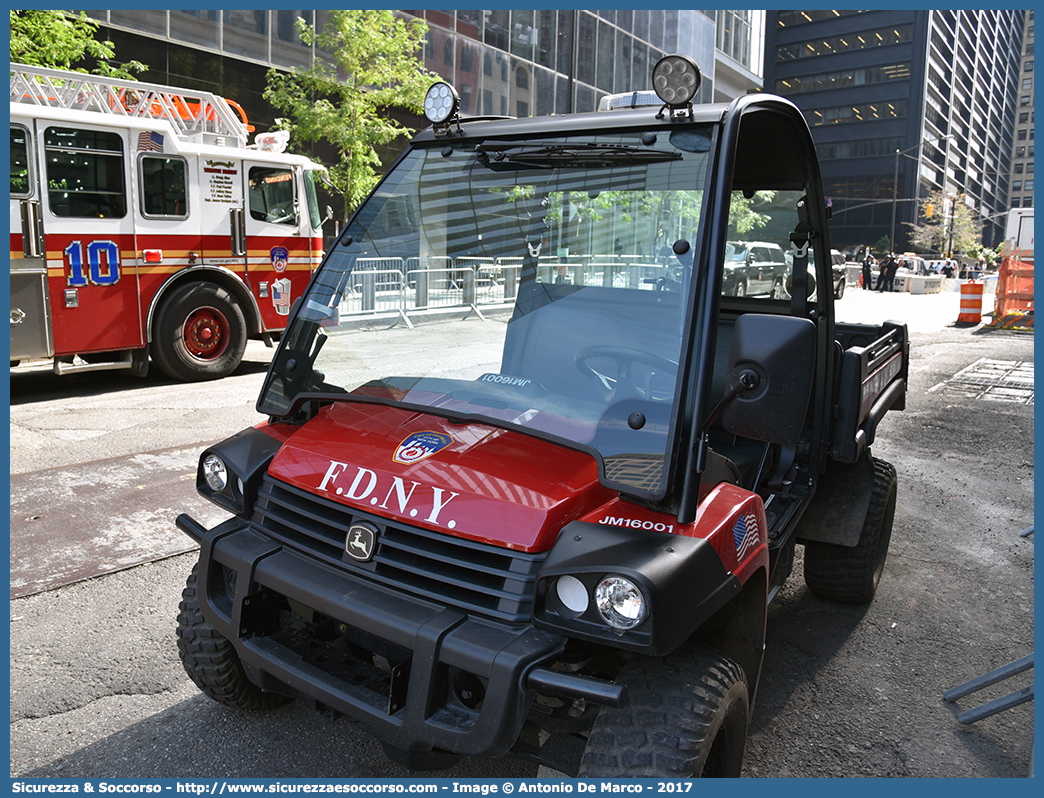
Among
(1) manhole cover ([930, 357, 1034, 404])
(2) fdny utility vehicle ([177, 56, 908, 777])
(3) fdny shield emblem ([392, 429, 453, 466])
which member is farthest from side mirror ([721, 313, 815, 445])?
(1) manhole cover ([930, 357, 1034, 404])

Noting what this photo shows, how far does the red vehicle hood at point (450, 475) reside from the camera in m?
2.17

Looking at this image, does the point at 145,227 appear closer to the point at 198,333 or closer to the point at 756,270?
the point at 198,333

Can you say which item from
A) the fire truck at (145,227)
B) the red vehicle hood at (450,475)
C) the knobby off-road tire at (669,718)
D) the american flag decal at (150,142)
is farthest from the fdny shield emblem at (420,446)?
the american flag decal at (150,142)

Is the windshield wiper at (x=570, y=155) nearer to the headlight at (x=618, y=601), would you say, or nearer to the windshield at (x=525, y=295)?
the windshield at (x=525, y=295)

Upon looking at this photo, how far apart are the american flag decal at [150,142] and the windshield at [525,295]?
309 inches

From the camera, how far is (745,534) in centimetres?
238

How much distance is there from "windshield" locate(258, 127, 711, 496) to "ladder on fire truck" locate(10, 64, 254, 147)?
26.1 feet

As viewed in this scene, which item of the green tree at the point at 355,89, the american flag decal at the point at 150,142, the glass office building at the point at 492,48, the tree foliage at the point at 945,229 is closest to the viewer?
the american flag decal at the point at 150,142

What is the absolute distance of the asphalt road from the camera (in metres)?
2.86

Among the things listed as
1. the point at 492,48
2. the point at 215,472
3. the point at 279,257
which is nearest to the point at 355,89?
the point at 279,257

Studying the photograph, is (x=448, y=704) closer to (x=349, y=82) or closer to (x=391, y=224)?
(x=391, y=224)

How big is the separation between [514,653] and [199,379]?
9.41 metres

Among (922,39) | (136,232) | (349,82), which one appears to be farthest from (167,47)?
(922,39)

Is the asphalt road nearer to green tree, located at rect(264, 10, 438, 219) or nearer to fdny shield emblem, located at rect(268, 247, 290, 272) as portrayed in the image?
fdny shield emblem, located at rect(268, 247, 290, 272)
